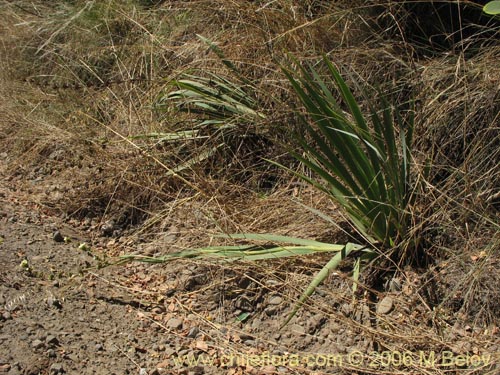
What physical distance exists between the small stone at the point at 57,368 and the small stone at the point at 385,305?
3.76 feet

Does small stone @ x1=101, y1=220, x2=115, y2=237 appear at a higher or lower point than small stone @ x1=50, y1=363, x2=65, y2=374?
lower

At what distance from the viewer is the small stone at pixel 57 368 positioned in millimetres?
2381

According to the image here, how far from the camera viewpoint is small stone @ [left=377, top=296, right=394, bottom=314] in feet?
8.81

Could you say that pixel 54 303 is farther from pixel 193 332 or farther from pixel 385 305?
pixel 385 305

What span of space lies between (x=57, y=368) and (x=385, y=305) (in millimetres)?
1192

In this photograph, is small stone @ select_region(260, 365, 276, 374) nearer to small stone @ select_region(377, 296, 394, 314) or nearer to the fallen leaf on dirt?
the fallen leaf on dirt

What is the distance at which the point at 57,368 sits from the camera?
2.39m

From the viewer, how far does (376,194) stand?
286 centimetres

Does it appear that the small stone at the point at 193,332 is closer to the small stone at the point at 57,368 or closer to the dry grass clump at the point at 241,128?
the dry grass clump at the point at 241,128

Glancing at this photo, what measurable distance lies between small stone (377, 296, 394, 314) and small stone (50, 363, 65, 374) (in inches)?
45.1

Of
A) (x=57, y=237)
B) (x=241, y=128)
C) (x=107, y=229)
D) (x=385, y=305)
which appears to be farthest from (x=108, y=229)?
(x=385, y=305)

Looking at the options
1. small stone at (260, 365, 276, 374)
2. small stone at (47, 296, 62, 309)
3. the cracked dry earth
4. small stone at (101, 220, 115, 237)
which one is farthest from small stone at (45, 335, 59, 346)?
small stone at (101, 220, 115, 237)

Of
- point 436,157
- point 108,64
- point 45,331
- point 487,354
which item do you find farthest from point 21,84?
point 487,354

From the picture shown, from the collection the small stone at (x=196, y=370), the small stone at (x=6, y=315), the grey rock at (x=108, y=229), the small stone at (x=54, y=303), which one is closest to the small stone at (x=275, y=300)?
the small stone at (x=196, y=370)
